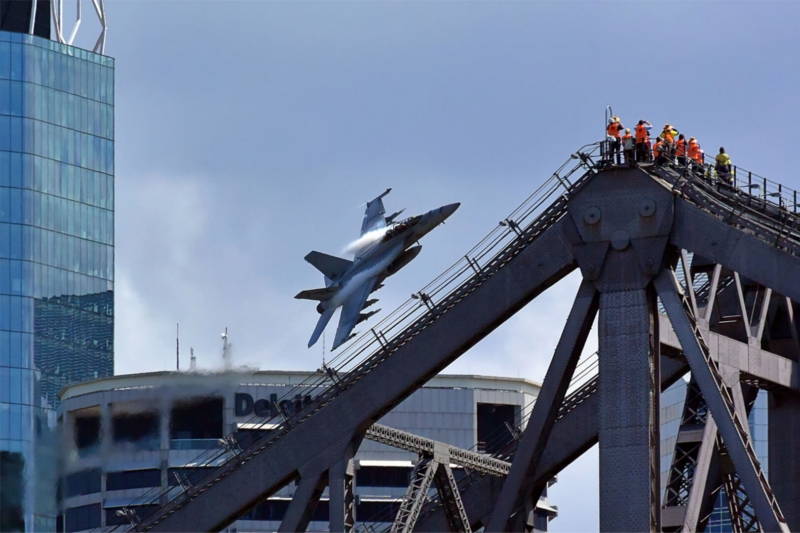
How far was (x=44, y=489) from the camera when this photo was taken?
169m

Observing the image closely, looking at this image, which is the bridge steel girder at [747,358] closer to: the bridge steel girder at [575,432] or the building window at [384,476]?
the bridge steel girder at [575,432]

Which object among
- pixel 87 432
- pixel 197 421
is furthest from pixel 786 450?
pixel 87 432

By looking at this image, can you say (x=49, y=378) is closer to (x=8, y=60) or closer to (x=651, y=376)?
(x=8, y=60)

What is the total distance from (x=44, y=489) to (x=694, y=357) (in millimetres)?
123689

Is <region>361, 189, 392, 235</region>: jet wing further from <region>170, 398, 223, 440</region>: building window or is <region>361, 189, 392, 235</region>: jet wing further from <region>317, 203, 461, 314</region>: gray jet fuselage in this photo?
<region>170, 398, 223, 440</region>: building window

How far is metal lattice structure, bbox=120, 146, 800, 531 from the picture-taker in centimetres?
5272

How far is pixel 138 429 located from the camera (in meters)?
152

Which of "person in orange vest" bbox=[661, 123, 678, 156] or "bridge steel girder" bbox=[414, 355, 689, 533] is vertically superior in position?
"person in orange vest" bbox=[661, 123, 678, 156]

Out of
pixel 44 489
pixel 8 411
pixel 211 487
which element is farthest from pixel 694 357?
pixel 8 411

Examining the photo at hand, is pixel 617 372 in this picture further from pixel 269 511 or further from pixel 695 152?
pixel 269 511

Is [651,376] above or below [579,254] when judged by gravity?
below

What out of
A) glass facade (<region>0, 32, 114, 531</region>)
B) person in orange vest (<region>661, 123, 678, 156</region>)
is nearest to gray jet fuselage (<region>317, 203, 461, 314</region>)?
person in orange vest (<region>661, 123, 678, 156</region>)

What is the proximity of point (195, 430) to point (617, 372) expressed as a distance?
102584 millimetres

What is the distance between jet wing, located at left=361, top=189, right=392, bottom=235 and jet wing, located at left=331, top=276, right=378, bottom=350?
4.43 m
